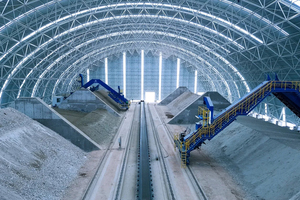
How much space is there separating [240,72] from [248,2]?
17.6m

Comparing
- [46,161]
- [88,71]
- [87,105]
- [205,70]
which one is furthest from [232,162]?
[88,71]

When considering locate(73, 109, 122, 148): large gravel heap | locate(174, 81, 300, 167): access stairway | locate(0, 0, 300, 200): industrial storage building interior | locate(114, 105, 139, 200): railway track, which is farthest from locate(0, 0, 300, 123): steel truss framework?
locate(114, 105, 139, 200): railway track

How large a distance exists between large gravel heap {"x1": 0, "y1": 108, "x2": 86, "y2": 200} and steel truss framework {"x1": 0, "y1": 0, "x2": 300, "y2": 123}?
10342mm

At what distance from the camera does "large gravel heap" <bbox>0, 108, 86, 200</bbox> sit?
340 inches

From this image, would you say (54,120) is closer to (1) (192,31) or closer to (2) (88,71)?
(1) (192,31)

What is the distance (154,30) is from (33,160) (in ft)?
91.7

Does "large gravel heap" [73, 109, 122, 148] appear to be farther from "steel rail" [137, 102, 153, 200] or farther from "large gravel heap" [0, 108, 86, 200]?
"steel rail" [137, 102, 153, 200]

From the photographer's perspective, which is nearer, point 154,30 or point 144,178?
point 144,178

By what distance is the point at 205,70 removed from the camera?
153 ft

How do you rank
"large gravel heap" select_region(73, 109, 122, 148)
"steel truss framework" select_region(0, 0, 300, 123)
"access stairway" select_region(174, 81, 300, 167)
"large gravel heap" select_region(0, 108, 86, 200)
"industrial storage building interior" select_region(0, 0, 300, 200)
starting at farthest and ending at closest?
"steel truss framework" select_region(0, 0, 300, 123) → "large gravel heap" select_region(73, 109, 122, 148) → "access stairway" select_region(174, 81, 300, 167) → "industrial storage building interior" select_region(0, 0, 300, 200) → "large gravel heap" select_region(0, 108, 86, 200)

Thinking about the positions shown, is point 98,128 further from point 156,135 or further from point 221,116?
point 221,116

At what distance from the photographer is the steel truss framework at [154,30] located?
1894 cm

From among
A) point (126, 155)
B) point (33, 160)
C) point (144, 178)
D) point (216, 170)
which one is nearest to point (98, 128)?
point (126, 155)

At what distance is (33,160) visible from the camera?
10.7 m
